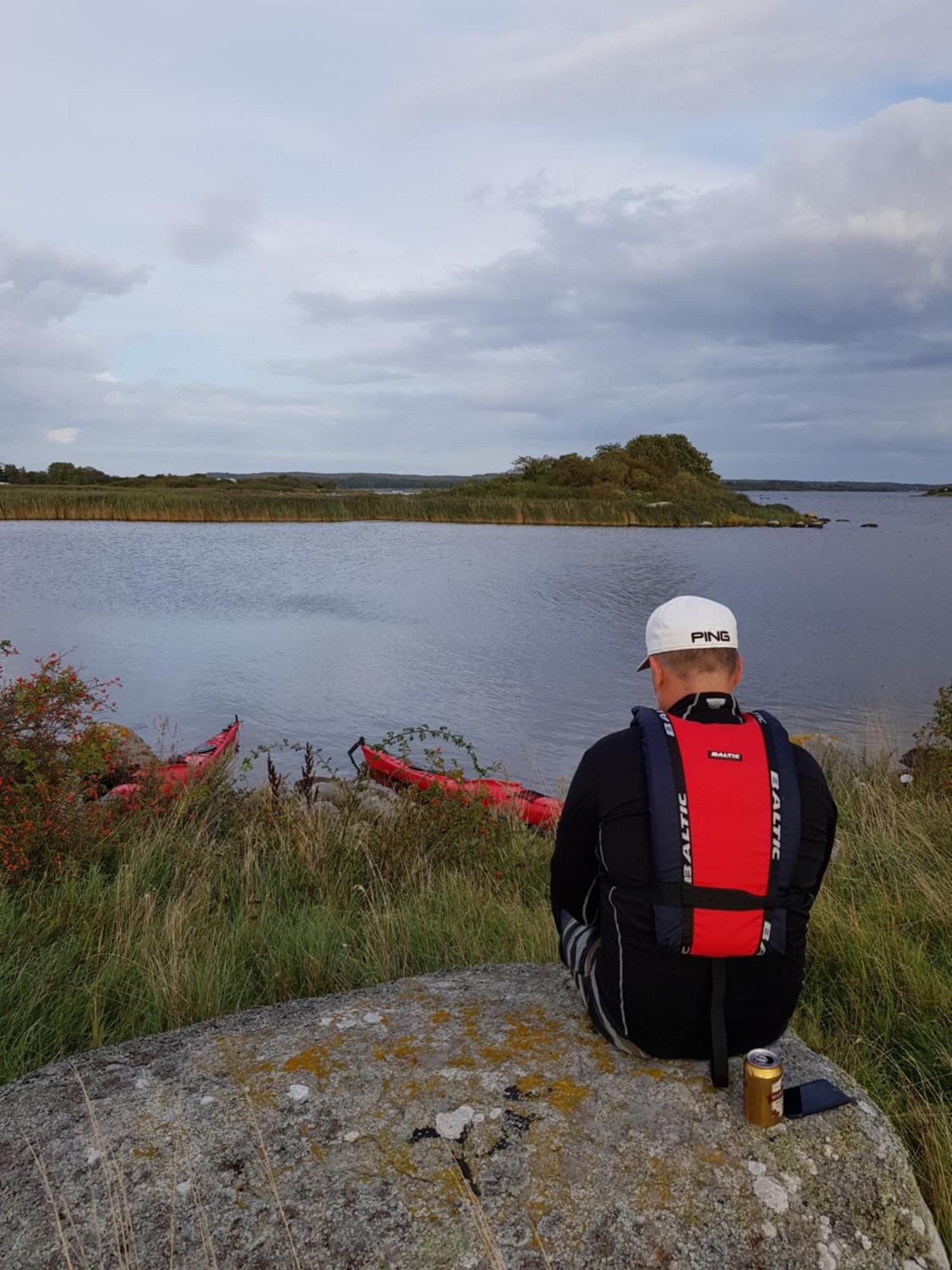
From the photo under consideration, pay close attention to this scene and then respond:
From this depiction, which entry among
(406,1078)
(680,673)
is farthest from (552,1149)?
(680,673)

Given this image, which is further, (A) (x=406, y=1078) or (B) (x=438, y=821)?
(B) (x=438, y=821)

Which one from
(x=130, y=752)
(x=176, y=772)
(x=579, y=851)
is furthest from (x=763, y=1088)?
(x=130, y=752)

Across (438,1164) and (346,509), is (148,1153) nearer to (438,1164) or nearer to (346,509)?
(438,1164)

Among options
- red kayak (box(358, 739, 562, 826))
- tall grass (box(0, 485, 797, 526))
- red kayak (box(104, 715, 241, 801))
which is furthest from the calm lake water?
tall grass (box(0, 485, 797, 526))

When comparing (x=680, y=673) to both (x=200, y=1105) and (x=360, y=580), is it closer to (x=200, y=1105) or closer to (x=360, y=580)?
(x=200, y=1105)

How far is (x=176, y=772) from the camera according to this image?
789cm

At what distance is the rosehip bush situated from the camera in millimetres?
5176

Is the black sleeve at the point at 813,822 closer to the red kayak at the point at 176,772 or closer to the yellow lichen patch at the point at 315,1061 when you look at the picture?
the yellow lichen patch at the point at 315,1061

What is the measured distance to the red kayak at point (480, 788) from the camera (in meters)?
6.89

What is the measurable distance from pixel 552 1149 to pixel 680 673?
4.17 feet

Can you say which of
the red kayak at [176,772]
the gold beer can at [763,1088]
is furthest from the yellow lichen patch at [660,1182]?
the red kayak at [176,772]

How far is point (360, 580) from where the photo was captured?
3002 centimetres

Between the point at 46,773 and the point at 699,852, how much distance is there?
14.6 feet

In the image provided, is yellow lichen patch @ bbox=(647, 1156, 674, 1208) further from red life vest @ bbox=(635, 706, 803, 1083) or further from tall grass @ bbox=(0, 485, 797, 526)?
tall grass @ bbox=(0, 485, 797, 526)
